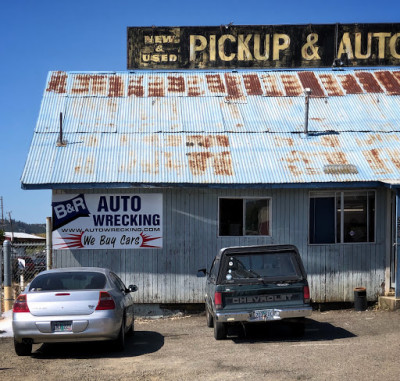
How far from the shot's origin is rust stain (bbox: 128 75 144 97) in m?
20.3

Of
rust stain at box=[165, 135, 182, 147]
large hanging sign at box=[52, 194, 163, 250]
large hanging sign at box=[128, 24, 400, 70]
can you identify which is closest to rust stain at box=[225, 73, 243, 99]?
large hanging sign at box=[128, 24, 400, 70]

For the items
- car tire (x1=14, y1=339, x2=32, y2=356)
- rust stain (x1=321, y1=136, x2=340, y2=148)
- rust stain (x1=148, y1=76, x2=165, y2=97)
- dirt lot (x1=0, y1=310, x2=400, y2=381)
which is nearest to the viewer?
dirt lot (x1=0, y1=310, x2=400, y2=381)

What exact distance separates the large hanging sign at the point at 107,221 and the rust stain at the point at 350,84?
782 cm

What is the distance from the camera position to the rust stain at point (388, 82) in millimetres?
20500

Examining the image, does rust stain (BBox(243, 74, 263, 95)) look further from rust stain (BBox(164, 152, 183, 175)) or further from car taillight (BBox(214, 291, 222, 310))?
car taillight (BBox(214, 291, 222, 310))

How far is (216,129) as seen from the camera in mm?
18250

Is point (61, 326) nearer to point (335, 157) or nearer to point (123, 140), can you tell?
point (123, 140)

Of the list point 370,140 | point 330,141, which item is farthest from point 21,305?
point 370,140

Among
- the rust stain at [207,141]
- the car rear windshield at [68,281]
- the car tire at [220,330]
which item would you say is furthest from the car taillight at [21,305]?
the rust stain at [207,141]

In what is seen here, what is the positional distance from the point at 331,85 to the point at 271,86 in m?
1.94

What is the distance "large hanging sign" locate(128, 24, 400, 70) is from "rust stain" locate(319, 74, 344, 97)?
1.82 meters

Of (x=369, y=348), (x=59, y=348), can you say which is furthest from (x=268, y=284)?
(x=59, y=348)

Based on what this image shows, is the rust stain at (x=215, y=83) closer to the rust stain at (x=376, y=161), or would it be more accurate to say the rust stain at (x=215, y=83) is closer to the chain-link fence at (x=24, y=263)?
the rust stain at (x=376, y=161)

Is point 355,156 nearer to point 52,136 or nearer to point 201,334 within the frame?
point 201,334
